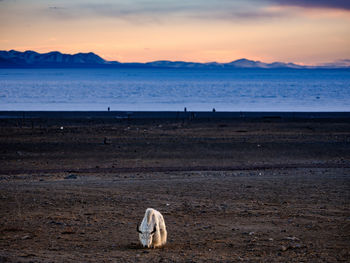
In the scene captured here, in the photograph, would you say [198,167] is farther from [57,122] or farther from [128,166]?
[57,122]

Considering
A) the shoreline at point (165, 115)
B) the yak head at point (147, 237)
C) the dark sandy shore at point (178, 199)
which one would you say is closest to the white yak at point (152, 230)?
the yak head at point (147, 237)

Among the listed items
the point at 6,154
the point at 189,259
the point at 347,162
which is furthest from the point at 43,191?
the point at 347,162

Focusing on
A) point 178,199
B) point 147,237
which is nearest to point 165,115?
point 178,199

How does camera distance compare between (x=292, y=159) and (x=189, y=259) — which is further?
(x=292, y=159)

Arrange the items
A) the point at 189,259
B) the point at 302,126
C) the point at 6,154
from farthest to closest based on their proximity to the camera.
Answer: the point at 302,126 → the point at 6,154 → the point at 189,259

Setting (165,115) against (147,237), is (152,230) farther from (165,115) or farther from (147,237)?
(165,115)

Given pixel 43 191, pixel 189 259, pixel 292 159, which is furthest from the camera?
pixel 292 159

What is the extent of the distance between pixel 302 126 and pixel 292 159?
1515 centimetres

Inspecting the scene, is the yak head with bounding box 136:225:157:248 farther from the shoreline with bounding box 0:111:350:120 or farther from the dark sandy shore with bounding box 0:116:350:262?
the shoreline with bounding box 0:111:350:120

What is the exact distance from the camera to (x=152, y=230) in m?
8.72

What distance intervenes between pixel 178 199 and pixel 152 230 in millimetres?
4606

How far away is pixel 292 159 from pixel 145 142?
9158 millimetres

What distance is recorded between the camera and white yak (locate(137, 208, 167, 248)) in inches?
340

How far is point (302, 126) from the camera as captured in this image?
38.1 meters
